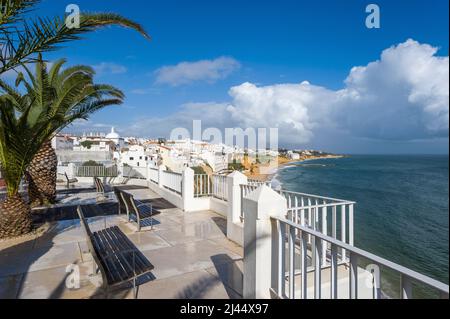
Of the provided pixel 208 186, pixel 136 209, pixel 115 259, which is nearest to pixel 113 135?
pixel 208 186

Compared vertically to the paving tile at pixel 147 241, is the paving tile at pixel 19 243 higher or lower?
higher

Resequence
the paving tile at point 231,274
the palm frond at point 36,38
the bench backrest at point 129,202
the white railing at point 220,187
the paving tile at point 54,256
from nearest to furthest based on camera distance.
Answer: the paving tile at point 231,274 → the palm frond at point 36,38 → the paving tile at point 54,256 → the bench backrest at point 129,202 → the white railing at point 220,187

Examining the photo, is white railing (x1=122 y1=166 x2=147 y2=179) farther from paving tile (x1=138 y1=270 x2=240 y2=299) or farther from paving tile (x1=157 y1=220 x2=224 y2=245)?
paving tile (x1=138 y1=270 x2=240 y2=299)

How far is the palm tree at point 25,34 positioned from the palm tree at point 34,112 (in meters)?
0.26

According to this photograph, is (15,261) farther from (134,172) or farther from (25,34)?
(134,172)

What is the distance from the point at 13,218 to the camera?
549 cm

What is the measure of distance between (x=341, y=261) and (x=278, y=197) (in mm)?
2219

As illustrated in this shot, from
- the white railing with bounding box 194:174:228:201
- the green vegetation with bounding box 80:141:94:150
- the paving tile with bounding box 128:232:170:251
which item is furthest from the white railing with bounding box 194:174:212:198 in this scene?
the green vegetation with bounding box 80:141:94:150

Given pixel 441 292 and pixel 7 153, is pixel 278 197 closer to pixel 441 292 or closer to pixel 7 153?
pixel 441 292

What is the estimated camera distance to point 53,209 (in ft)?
27.3

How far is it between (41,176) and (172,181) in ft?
14.0

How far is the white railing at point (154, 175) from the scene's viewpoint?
1257 centimetres

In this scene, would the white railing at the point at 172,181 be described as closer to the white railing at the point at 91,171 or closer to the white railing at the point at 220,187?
the white railing at the point at 220,187

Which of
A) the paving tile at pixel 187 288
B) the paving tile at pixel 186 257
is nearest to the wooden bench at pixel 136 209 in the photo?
the paving tile at pixel 186 257
